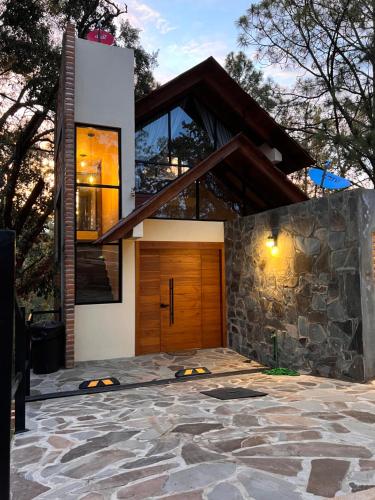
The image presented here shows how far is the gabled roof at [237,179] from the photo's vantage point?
Result: 7008 mm

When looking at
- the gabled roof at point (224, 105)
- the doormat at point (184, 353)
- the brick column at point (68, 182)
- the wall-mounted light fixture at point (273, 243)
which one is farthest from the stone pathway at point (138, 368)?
the gabled roof at point (224, 105)

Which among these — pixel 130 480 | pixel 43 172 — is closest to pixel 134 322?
pixel 130 480

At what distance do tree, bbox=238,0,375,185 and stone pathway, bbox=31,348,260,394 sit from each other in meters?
6.16

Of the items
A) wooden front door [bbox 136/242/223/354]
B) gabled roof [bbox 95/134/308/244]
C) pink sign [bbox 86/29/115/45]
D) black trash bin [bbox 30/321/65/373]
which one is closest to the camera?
black trash bin [bbox 30/321/65/373]

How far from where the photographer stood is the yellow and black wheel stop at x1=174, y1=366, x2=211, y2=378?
651cm

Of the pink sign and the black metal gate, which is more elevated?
the pink sign

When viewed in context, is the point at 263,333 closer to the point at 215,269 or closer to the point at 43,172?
the point at 215,269

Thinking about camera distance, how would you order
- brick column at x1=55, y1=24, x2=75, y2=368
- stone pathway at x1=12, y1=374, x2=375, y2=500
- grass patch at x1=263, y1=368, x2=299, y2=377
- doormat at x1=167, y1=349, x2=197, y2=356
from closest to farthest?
stone pathway at x1=12, y1=374, x2=375, y2=500 < grass patch at x1=263, y1=368, x2=299, y2=377 < brick column at x1=55, y1=24, x2=75, y2=368 < doormat at x1=167, y1=349, x2=197, y2=356

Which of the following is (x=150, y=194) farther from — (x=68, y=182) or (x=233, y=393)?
(x=233, y=393)

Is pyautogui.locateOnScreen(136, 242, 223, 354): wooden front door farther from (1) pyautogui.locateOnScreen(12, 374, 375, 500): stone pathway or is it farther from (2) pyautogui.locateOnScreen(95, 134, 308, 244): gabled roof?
(1) pyautogui.locateOnScreen(12, 374, 375, 500): stone pathway

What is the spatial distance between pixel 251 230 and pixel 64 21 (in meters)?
9.06

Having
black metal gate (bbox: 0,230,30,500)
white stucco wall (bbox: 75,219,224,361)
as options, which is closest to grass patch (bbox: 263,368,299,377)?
white stucco wall (bbox: 75,219,224,361)

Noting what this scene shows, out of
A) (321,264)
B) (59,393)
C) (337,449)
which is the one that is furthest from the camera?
(321,264)

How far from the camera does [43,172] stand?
13.9 metres
